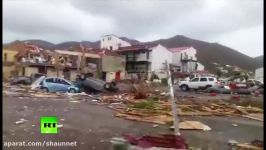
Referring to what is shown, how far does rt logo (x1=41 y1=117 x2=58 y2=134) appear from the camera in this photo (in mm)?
4234

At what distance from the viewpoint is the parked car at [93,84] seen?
782 cm

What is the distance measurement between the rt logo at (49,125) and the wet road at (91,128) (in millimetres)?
63

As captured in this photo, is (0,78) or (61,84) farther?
(61,84)

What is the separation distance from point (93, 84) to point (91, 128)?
3.42 m

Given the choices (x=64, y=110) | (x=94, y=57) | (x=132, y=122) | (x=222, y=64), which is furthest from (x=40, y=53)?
(x=222, y=64)

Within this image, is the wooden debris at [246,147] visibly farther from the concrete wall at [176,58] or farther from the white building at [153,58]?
the concrete wall at [176,58]

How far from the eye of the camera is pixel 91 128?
5230mm

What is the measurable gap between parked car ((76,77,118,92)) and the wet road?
2.22 feet

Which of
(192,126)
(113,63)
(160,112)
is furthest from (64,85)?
(192,126)

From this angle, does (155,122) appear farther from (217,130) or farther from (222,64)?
(222,64)

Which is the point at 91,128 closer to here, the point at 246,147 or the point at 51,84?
Result: the point at 246,147

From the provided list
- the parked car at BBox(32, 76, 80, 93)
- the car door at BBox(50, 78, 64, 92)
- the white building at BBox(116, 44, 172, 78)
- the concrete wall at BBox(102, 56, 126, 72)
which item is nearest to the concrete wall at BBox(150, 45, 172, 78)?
the white building at BBox(116, 44, 172, 78)

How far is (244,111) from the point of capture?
9000 millimetres

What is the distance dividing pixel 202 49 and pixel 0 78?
4.07 metres
